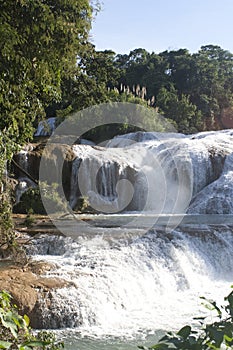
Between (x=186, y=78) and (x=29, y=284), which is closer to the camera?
(x=29, y=284)

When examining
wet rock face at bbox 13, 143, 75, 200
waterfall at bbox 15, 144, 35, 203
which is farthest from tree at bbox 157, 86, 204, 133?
waterfall at bbox 15, 144, 35, 203

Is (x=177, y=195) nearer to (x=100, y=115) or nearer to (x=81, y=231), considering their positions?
(x=100, y=115)

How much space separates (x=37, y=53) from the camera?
361 centimetres

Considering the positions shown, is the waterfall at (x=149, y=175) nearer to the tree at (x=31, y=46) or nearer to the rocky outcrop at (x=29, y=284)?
the rocky outcrop at (x=29, y=284)

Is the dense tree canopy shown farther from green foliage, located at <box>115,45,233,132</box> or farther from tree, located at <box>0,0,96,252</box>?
green foliage, located at <box>115,45,233,132</box>

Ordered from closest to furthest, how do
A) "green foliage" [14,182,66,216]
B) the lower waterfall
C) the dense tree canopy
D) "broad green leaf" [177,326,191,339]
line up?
"broad green leaf" [177,326,191,339]
the dense tree canopy
the lower waterfall
"green foliage" [14,182,66,216]

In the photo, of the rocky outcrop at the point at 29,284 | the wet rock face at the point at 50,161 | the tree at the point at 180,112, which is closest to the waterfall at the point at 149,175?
the wet rock face at the point at 50,161

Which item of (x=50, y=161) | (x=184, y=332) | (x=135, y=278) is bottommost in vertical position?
(x=135, y=278)

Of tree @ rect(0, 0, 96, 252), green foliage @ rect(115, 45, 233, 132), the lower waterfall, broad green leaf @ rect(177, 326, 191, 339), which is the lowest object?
the lower waterfall

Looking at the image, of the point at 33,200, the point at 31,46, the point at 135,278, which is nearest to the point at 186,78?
the point at 33,200

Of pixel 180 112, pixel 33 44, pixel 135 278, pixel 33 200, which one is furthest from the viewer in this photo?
pixel 180 112

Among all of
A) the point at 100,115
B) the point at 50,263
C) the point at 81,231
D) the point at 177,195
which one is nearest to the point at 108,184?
the point at 177,195

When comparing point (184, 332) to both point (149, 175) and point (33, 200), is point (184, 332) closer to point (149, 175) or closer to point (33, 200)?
point (33, 200)

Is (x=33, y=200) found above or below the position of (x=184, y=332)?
below
